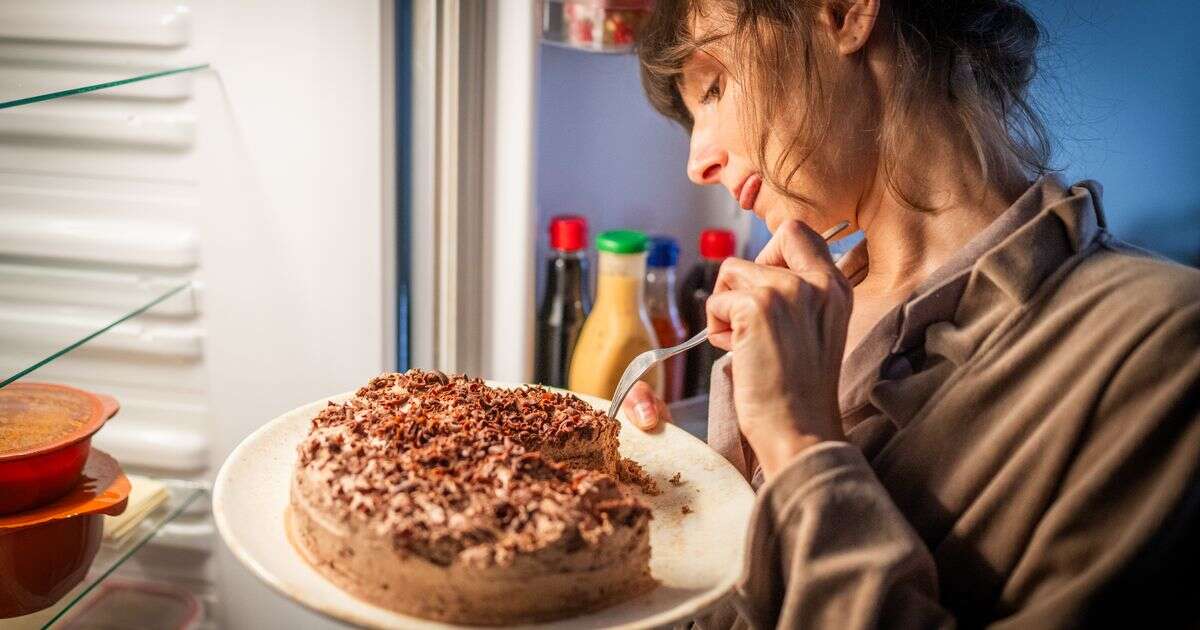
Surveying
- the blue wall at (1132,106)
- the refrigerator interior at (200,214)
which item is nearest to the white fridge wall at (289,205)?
the refrigerator interior at (200,214)

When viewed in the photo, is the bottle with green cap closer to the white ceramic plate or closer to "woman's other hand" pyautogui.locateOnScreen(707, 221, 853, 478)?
the white ceramic plate

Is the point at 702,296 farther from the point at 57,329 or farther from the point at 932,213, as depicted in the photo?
the point at 57,329

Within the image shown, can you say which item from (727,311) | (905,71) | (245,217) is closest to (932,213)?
(905,71)

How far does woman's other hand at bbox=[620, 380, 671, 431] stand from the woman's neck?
0.92 feet

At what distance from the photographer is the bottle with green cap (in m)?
1.40

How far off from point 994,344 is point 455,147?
2.29ft

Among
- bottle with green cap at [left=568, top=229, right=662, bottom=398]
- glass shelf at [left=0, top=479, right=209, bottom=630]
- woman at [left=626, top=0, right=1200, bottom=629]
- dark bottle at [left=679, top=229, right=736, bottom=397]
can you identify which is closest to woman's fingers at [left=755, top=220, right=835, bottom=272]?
woman at [left=626, top=0, right=1200, bottom=629]

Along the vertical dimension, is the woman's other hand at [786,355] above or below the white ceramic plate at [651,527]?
above

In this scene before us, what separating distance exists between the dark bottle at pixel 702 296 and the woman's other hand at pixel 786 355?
68 centimetres

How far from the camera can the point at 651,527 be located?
0.91 meters

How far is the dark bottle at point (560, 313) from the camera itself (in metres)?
1.49

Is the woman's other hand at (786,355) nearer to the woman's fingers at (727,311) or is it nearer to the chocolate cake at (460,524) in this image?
the woman's fingers at (727,311)

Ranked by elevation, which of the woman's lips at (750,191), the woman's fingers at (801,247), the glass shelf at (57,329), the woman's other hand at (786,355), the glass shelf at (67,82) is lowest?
the glass shelf at (57,329)

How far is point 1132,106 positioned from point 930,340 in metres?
Answer: 0.53
